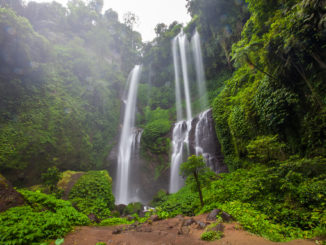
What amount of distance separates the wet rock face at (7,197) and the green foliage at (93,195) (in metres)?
4.12

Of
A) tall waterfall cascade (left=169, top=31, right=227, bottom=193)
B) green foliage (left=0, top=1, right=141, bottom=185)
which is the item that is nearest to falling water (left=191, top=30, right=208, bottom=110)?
tall waterfall cascade (left=169, top=31, right=227, bottom=193)

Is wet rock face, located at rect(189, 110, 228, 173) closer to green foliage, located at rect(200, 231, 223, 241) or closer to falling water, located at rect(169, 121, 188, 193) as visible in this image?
falling water, located at rect(169, 121, 188, 193)

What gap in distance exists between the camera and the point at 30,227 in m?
3.38

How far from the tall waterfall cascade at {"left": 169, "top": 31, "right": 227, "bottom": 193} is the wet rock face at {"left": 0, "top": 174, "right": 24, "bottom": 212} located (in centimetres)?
1211

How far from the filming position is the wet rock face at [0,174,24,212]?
4.25m

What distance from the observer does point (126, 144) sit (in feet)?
70.7

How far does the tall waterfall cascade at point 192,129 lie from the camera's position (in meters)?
13.8

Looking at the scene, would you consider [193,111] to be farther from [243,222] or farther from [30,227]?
[30,227]

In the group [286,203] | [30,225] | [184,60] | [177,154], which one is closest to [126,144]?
[177,154]

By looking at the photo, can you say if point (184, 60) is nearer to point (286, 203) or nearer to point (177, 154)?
point (177, 154)

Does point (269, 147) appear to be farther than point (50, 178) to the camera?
No

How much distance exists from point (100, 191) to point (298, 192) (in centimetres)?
1017

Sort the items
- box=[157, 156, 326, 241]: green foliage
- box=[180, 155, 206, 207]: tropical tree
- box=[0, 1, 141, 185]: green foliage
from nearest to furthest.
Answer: box=[157, 156, 326, 241]: green foliage → box=[180, 155, 206, 207]: tropical tree → box=[0, 1, 141, 185]: green foliage

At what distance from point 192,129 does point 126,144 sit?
10.4m
